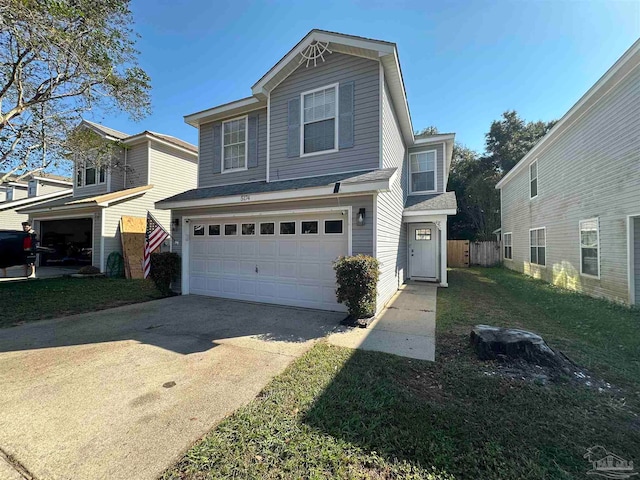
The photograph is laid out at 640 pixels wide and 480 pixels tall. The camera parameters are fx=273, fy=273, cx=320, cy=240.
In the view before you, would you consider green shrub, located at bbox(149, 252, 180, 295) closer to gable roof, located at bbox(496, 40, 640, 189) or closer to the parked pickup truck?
the parked pickup truck

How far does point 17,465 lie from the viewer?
6.79 ft

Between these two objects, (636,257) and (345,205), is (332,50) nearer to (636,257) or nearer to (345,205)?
(345,205)

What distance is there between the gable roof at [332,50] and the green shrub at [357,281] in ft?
15.6

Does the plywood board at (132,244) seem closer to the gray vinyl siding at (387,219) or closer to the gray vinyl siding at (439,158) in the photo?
the gray vinyl siding at (387,219)

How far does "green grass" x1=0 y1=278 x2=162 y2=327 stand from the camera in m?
6.42

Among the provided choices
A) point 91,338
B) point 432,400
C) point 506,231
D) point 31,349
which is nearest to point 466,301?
point 432,400

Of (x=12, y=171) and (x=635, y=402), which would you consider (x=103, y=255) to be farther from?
(x=635, y=402)

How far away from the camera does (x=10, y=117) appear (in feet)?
24.9

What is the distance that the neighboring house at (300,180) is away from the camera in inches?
251

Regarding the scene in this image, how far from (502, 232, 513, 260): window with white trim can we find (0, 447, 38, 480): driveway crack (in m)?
19.4

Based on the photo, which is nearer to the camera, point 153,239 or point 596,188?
point 596,188

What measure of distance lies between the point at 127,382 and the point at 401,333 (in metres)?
4.26
